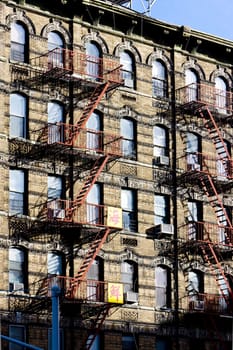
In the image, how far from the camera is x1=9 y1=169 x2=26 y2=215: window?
53.6m

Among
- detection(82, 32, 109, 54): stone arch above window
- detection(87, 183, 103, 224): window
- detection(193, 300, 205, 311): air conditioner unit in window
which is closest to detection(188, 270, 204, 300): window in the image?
detection(193, 300, 205, 311): air conditioner unit in window

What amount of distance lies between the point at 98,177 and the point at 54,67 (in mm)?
5428

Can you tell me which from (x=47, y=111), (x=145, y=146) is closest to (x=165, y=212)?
(x=145, y=146)

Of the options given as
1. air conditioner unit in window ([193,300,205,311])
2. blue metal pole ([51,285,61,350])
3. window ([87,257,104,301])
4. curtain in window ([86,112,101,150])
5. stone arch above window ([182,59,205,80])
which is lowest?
blue metal pole ([51,285,61,350])

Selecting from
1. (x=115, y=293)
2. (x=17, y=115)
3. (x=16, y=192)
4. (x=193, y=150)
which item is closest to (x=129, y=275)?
(x=115, y=293)

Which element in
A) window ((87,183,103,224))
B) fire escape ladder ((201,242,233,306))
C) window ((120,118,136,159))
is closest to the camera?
window ((87,183,103,224))

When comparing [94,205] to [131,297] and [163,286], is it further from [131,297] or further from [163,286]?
[163,286]

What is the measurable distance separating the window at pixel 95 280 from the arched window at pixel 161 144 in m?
6.50

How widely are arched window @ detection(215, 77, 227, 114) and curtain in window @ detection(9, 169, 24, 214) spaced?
1296 centimetres

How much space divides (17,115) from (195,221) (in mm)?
11008

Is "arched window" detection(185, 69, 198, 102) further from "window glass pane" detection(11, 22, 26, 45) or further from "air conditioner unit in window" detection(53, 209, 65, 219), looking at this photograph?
"air conditioner unit in window" detection(53, 209, 65, 219)

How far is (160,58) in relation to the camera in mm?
61344

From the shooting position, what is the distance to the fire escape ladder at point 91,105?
55.8 m

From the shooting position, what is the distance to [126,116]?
2314 inches
